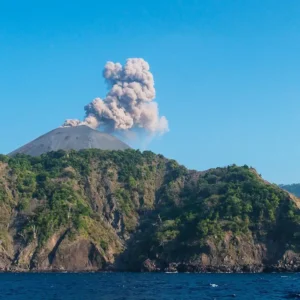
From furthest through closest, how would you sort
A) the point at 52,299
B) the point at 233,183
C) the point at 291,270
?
the point at 233,183, the point at 291,270, the point at 52,299

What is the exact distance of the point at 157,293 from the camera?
80250 millimetres

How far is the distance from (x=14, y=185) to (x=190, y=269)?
239 feet

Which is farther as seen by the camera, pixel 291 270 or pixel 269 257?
pixel 269 257

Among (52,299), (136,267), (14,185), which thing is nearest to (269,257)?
(136,267)

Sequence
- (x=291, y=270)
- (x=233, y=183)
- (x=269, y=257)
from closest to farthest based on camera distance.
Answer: (x=291, y=270)
(x=269, y=257)
(x=233, y=183)

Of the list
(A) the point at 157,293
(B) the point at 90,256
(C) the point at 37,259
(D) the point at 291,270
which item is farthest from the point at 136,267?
(A) the point at 157,293

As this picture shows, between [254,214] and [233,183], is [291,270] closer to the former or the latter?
[254,214]

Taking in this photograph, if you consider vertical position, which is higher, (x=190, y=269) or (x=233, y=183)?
(x=233, y=183)

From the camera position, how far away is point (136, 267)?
168m

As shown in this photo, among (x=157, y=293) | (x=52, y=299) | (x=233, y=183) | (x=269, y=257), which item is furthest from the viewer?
(x=233, y=183)

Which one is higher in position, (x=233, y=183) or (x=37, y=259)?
(x=233, y=183)

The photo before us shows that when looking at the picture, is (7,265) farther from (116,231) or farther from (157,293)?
(157,293)

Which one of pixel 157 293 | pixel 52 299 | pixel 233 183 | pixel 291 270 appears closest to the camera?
pixel 52 299

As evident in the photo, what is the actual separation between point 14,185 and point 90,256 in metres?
43.0
